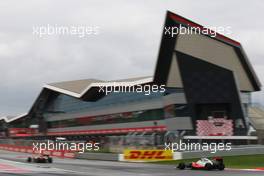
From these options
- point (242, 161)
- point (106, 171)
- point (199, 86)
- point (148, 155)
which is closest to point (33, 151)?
point (199, 86)

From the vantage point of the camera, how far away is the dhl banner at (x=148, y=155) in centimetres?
4287

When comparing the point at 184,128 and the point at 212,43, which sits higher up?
the point at 212,43

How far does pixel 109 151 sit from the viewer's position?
4781cm

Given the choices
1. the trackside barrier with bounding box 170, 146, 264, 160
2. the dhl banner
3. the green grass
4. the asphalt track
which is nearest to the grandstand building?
the trackside barrier with bounding box 170, 146, 264, 160

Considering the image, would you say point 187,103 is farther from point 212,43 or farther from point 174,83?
point 212,43

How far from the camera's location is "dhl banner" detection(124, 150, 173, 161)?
4287cm

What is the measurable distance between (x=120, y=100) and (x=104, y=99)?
6.72 metres

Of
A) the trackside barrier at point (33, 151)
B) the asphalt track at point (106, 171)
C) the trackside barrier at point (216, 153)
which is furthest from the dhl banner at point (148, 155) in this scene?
the trackside barrier at point (33, 151)

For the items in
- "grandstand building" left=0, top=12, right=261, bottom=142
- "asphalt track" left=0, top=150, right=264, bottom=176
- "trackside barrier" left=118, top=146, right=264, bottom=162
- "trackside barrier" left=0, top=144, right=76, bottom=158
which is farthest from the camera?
"grandstand building" left=0, top=12, right=261, bottom=142

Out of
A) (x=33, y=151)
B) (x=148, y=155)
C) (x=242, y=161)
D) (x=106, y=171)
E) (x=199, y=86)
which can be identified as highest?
(x=199, y=86)

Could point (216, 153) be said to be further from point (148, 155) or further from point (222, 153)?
point (148, 155)

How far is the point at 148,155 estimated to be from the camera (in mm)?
43281

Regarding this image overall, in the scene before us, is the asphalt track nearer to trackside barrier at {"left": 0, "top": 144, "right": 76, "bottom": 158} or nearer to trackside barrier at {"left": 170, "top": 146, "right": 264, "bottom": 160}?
trackside barrier at {"left": 170, "top": 146, "right": 264, "bottom": 160}

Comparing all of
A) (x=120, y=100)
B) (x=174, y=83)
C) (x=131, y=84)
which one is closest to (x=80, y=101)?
(x=120, y=100)
